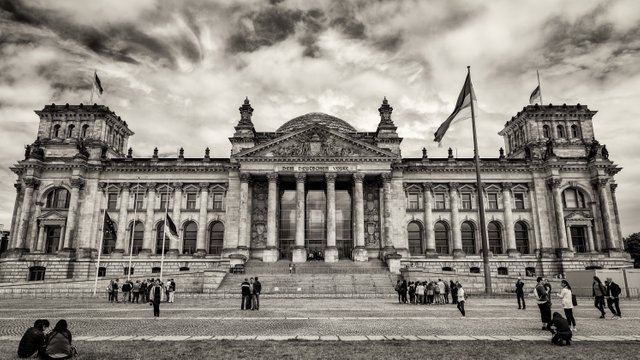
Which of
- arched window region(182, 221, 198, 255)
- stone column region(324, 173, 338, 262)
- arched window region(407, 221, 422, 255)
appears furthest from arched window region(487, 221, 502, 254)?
arched window region(182, 221, 198, 255)

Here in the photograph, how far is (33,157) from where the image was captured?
182 ft

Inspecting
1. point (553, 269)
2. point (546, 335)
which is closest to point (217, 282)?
point (546, 335)

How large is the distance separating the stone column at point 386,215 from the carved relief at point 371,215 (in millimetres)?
2356

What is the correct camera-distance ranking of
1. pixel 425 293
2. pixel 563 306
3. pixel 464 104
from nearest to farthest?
pixel 563 306 < pixel 425 293 < pixel 464 104

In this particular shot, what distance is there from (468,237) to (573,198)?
1511 cm

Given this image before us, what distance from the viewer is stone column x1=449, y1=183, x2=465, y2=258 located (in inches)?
2163

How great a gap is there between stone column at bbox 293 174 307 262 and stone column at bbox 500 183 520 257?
2678 cm

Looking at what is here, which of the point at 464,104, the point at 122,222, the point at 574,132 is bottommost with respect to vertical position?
Answer: the point at 122,222

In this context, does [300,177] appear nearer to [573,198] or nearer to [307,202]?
[307,202]

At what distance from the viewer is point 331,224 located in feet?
167

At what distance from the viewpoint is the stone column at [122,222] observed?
179 ft

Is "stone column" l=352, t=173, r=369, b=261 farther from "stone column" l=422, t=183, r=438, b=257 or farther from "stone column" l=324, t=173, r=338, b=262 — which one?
"stone column" l=422, t=183, r=438, b=257

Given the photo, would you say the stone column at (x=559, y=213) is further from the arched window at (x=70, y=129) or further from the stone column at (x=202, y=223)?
the arched window at (x=70, y=129)

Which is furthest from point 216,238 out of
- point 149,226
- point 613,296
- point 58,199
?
point 613,296
